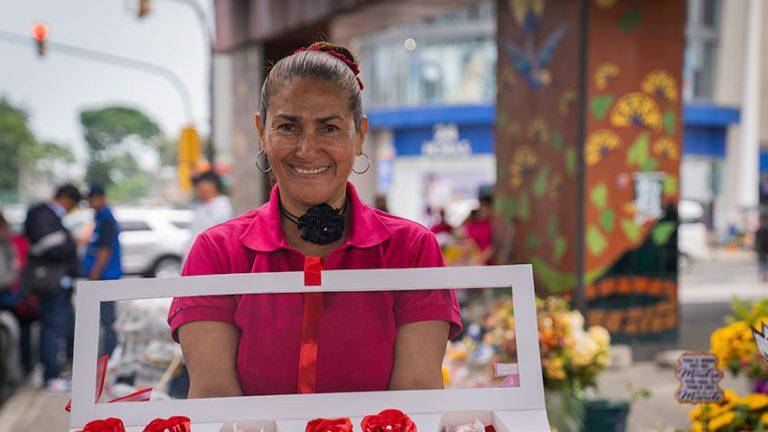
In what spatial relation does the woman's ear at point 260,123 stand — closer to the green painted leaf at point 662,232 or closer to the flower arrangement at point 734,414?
the flower arrangement at point 734,414

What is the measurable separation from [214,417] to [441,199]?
22.1m

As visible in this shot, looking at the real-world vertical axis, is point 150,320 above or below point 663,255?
above

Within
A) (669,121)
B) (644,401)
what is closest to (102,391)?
(644,401)

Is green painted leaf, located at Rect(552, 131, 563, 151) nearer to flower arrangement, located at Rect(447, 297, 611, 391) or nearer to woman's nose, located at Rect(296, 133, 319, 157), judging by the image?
flower arrangement, located at Rect(447, 297, 611, 391)

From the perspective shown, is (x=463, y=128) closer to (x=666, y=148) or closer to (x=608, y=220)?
(x=666, y=148)

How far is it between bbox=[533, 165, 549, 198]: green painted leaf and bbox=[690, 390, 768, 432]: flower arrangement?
4.55 m

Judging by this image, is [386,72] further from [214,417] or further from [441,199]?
[214,417]

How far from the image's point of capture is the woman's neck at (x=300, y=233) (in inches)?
62.6

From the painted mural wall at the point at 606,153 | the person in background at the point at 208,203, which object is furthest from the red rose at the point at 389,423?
the painted mural wall at the point at 606,153

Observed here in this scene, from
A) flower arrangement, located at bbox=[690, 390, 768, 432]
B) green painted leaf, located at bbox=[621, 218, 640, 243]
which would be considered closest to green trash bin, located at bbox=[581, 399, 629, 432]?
flower arrangement, located at bbox=[690, 390, 768, 432]

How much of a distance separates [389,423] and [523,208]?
Answer: 18.8 feet

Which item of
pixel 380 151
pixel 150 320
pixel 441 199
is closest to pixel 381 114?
pixel 380 151

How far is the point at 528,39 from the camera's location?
671 centimetres

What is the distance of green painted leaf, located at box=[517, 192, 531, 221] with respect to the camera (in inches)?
269
